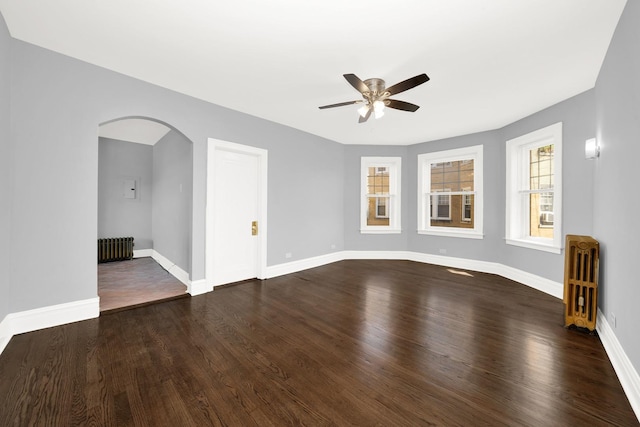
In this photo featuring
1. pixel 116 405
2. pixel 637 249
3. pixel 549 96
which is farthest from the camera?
pixel 549 96

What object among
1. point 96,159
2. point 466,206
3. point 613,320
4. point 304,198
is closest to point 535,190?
point 466,206

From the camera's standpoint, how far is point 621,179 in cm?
204

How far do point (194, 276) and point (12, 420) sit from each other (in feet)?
7.07

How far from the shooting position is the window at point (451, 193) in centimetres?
521

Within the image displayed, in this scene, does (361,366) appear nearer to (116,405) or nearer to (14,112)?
(116,405)

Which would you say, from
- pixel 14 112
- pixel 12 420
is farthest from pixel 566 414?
pixel 14 112

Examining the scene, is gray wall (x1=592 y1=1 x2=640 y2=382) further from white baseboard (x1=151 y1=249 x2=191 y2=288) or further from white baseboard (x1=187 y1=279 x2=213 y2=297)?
white baseboard (x1=151 y1=249 x2=191 y2=288)

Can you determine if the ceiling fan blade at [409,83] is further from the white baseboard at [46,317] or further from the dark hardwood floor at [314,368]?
the white baseboard at [46,317]

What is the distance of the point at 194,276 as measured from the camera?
3.62 meters

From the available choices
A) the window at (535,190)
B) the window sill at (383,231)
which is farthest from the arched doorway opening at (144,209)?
the window at (535,190)

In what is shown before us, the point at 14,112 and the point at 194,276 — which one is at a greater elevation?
the point at 14,112

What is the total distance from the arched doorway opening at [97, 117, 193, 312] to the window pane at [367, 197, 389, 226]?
155 inches

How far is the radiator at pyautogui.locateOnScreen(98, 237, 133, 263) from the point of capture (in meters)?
5.60

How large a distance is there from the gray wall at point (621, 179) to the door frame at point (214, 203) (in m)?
4.02
